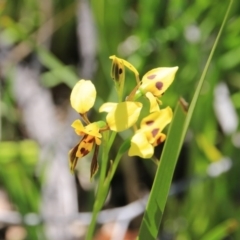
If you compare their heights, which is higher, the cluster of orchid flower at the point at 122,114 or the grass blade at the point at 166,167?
the cluster of orchid flower at the point at 122,114

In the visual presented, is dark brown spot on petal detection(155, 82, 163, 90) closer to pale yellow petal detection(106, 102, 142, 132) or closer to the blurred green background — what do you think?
pale yellow petal detection(106, 102, 142, 132)

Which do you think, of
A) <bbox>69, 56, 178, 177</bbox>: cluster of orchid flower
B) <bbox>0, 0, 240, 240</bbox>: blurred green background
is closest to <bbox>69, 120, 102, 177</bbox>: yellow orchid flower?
<bbox>69, 56, 178, 177</bbox>: cluster of orchid flower

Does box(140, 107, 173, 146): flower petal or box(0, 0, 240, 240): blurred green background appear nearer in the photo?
box(140, 107, 173, 146): flower petal

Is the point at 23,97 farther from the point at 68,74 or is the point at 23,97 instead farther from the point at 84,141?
the point at 84,141

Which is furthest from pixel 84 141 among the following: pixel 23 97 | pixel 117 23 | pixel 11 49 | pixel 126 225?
pixel 11 49

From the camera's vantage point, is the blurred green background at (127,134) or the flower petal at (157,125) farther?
the blurred green background at (127,134)

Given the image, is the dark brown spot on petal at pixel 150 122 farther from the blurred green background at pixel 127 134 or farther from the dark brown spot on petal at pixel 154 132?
the blurred green background at pixel 127 134

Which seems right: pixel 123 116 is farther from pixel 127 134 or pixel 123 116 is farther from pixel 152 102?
pixel 127 134

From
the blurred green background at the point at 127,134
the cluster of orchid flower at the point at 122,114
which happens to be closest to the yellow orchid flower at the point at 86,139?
the cluster of orchid flower at the point at 122,114
